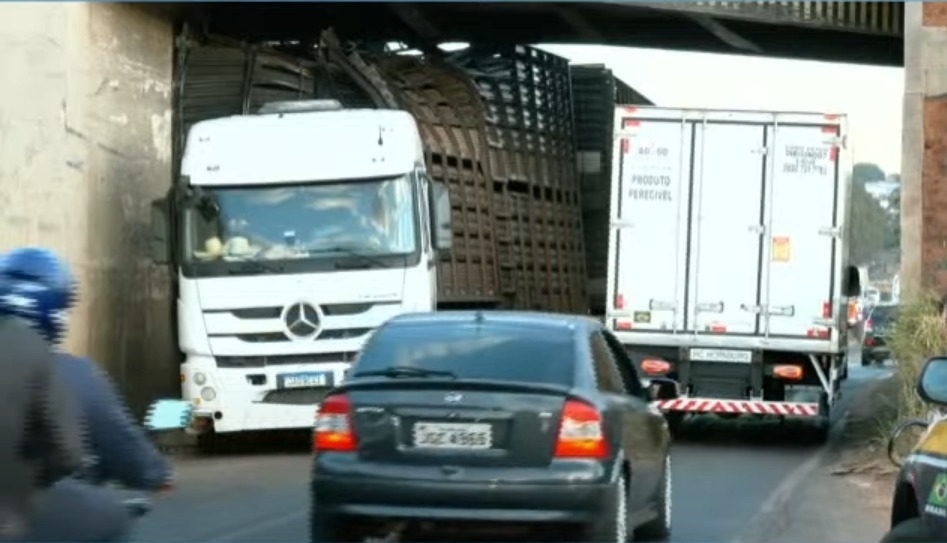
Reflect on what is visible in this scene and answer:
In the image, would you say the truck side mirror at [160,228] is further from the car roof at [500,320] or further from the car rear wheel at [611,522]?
the car rear wheel at [611,522]

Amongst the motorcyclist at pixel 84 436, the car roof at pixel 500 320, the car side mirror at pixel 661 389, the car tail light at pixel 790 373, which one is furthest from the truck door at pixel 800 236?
the motorcyclist at pixel 84 436

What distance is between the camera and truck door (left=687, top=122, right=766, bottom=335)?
18.4 meters

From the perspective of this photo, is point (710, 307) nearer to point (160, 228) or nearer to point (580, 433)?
point (160, 228)

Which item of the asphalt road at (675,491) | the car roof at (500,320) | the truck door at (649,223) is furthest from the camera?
the truck door at (649,223)

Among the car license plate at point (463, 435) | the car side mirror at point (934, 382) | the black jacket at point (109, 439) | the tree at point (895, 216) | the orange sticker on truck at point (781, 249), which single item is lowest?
the car license plate at point (463, 435)

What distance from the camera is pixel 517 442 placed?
8.56 metres

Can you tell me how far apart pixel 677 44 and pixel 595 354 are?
17.8 metres

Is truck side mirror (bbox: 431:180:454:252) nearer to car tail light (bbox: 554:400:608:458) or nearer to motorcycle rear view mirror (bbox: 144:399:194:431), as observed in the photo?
car tail light (bbox: 554:400:608:458)

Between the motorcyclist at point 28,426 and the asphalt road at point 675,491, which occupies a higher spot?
the motorcyclist at point 28,426

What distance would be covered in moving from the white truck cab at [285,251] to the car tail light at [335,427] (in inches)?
281

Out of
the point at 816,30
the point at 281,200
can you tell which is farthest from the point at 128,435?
the point at 816,30

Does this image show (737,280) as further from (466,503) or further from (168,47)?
(466,503)

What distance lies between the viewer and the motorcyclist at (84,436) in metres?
4.47

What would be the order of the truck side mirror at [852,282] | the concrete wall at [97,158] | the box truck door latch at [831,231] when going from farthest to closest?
the truck side mirror at [852,282]
the box truck door latch at [831,231]
the concrete wall at [97,158]
